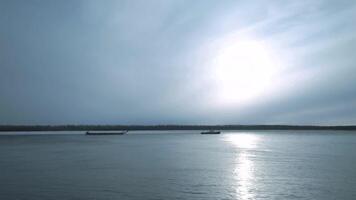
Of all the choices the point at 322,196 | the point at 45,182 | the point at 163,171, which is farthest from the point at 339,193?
the point at 45,182

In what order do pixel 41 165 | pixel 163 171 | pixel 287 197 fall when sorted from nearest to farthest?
pixel 287 197 → pixel 163 171 → pixel 41 165

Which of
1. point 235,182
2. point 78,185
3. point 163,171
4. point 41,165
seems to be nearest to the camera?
point 78,185

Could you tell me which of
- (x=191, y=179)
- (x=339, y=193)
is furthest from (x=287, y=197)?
(x=191, y=179)

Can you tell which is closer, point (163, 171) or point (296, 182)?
point (296, 182)

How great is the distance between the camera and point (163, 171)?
30172 millimetres

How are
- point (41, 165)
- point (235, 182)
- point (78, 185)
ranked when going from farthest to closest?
point (41, 165) < point (235, 182) < point (78, 185)

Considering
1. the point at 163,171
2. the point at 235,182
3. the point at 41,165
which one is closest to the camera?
the point at 235,182

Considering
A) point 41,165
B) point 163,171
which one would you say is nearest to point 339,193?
point 163,171

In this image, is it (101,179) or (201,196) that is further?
(101,179)

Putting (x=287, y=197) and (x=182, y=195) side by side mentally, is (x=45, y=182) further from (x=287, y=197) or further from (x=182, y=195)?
(x=287, y=197)

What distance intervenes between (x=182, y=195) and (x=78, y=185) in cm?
708

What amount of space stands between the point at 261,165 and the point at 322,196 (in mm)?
14557

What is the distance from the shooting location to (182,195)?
20.1 metres

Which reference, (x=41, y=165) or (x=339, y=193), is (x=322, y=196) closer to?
(x=339, y=193)
